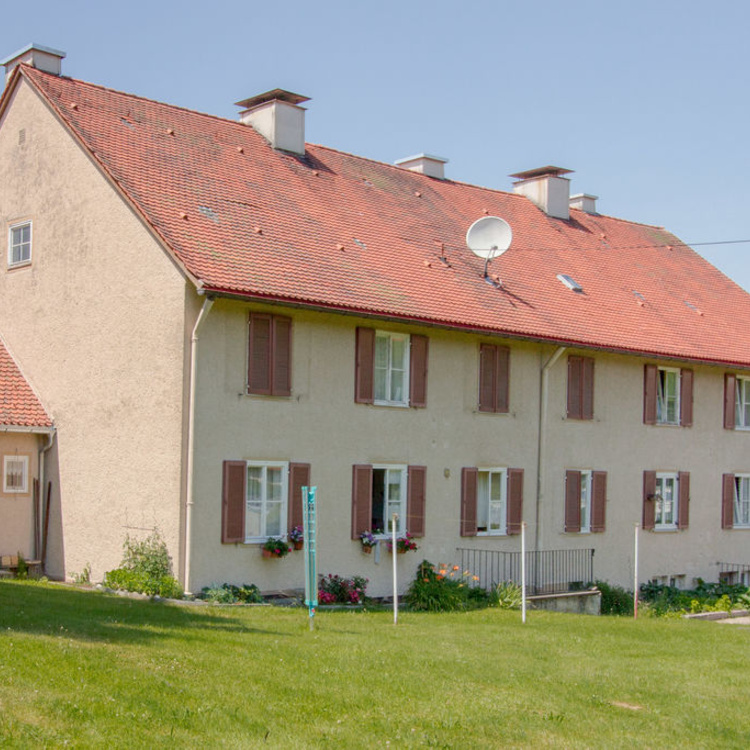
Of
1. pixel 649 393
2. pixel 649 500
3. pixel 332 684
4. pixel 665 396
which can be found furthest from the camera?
pixel 665 396

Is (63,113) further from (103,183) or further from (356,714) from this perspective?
(356,714)

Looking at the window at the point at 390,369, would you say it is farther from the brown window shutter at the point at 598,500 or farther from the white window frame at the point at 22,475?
the white window frame at the point at 22,475

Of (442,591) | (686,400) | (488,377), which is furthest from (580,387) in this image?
(442,591)

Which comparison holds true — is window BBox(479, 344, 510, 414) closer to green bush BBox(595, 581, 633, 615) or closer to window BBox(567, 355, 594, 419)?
window BBox(567, 355, 594, 419)

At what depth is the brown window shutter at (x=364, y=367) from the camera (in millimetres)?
19828

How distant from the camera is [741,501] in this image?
27.8 metres

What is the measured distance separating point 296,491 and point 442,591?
3.17 metres

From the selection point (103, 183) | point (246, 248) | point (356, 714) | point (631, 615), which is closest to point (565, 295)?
point (631, 615)

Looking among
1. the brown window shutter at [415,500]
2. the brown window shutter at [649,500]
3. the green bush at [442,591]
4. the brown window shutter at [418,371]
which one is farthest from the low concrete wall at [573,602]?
the brown window shutter at [418,371]

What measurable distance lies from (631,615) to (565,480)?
2.95 m

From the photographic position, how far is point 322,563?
1911cm

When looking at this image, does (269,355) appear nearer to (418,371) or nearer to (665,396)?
(418,371)

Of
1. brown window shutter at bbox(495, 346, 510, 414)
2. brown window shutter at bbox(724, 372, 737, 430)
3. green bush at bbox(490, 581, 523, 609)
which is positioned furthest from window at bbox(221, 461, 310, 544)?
brown window shutter at bbox(724, 372, 737, 430)

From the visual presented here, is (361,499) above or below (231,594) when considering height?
above
